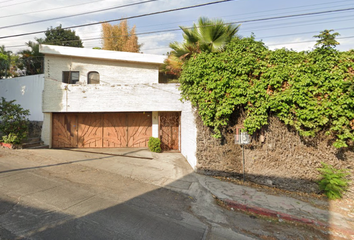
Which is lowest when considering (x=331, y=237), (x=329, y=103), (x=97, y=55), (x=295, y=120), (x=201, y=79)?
(x=331, y=237)

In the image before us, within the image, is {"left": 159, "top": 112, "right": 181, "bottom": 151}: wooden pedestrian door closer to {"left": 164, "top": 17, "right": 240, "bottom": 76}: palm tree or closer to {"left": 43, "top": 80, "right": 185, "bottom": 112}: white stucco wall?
{"left": 43, "top": 80, "right": 185, "bottom": 112}: white stucco wall

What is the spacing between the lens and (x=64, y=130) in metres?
12.3

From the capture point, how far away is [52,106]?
11.5 metres

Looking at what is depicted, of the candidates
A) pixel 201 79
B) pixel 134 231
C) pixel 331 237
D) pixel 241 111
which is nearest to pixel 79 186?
pixel 134 231

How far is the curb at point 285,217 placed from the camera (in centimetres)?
470

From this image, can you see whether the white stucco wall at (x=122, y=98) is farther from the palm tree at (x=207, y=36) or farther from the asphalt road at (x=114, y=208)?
the asphalt road at (x=114, y=208)

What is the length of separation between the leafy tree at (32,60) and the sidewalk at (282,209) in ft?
77.0

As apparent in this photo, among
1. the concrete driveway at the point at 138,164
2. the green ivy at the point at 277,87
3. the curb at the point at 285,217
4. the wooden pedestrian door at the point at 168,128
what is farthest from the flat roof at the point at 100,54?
the curb at the point at 285,217

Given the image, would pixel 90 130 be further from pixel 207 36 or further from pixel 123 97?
pixel 207 36

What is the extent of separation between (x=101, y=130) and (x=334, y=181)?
455 inches

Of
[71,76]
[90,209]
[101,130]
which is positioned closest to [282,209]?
[90,209]

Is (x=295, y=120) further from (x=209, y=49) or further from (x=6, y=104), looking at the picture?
(x=6, y=104)

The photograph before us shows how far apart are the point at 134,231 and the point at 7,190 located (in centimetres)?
405

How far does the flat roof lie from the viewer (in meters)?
12.0
